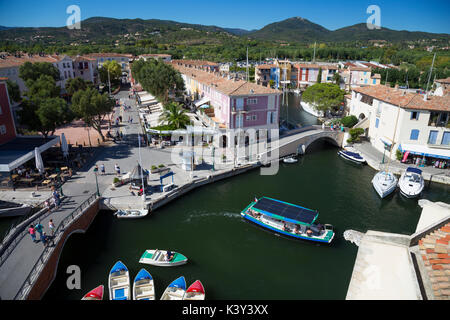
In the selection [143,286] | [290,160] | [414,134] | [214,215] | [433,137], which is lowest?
[214,215]

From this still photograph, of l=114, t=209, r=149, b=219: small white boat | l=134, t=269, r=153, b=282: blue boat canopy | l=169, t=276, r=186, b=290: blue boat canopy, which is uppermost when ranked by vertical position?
l=114, t=209, r=149, b=219: small white boat

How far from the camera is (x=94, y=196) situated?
30766mm

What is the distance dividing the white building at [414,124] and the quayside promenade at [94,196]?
820 cm

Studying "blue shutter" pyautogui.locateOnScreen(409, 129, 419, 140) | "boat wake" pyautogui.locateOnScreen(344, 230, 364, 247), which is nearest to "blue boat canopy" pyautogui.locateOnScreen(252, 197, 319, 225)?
"boat wake" pyautogui.locateOnScreen(344, 230, 364, 247)

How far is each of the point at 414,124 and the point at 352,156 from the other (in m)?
9.21

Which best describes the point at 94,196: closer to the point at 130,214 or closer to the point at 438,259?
the point at 130,214

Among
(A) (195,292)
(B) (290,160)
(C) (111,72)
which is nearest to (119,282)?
(A) (195,292)

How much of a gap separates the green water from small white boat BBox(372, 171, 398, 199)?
878 millimetres

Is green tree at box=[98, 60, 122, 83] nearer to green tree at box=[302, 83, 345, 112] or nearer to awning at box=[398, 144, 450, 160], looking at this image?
green tree at box=[302, 83, 345, 112]

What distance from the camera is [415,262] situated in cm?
1777

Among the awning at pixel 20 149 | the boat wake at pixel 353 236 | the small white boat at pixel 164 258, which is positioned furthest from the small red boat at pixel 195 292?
the awning at pixel 20 149

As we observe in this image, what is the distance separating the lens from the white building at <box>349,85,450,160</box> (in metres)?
41.0

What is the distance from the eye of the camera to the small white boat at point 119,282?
810 inches
